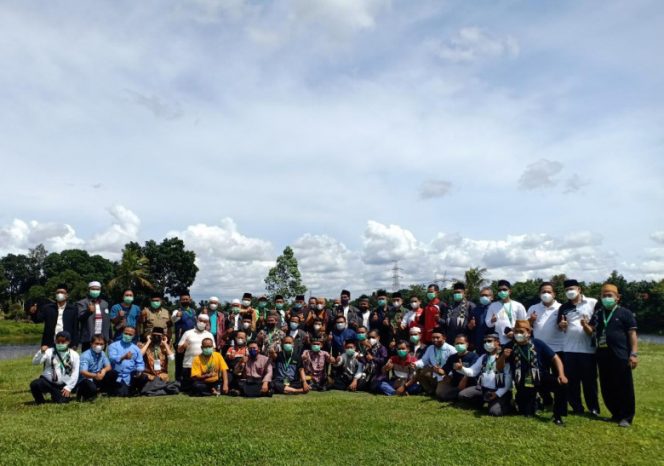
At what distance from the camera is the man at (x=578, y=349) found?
9812 mm

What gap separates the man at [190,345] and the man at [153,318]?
0.90m

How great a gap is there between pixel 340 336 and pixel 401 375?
2044 millimetres

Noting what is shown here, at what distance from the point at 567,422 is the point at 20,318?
249 ft

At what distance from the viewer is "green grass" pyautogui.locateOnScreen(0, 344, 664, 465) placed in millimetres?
7523

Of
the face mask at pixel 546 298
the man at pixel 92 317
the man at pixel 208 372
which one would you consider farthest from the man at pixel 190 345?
the face mask at pixel 546 298

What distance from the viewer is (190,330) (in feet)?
42.5

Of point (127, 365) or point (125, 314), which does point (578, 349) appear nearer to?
point (127, 365)

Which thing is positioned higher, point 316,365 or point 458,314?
point 458,314

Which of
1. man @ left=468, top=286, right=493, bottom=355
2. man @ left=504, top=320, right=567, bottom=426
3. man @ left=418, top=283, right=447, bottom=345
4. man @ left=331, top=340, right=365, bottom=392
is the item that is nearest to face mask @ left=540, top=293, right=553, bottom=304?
man @ left=504, top=320, right=567, bottom=426

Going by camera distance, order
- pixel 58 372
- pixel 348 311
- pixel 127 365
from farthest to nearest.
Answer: pixel 348 311
pixel 127 365
pixel 58 372

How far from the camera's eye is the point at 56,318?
40.3 ft

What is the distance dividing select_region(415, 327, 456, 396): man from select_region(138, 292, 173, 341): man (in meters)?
6.43

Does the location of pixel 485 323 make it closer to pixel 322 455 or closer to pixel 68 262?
pixel 322 455

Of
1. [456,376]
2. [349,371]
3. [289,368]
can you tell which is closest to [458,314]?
[456,376]
